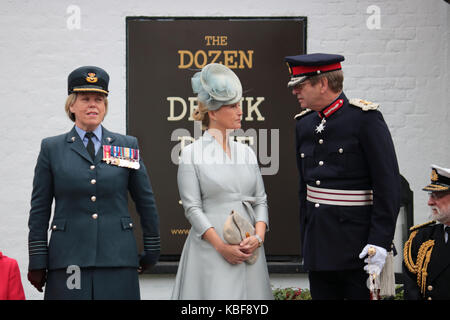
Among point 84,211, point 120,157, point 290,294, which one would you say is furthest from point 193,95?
point 84,211

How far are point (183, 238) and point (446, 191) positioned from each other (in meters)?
2.59

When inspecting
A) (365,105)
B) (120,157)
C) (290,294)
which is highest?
(365,105)

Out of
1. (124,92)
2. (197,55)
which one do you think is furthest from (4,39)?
(197,55)

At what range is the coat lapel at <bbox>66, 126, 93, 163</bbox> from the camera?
3268mm

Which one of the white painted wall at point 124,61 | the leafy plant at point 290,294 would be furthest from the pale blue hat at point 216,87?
the leafy plant at point 290,294

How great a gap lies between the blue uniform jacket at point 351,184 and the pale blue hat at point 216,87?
1.64 ft

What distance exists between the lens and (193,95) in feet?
17.9

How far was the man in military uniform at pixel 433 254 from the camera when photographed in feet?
10.8

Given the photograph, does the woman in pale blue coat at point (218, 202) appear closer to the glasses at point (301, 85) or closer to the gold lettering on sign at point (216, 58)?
the glasses at point (301, 85)

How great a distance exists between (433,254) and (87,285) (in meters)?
1.73

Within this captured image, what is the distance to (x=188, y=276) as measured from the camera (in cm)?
330

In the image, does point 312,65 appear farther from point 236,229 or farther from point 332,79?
point 236,229

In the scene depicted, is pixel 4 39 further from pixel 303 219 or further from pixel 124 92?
pixel 303 219

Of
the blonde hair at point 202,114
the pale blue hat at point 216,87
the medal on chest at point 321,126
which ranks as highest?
the pale blue hat at point 216,87
